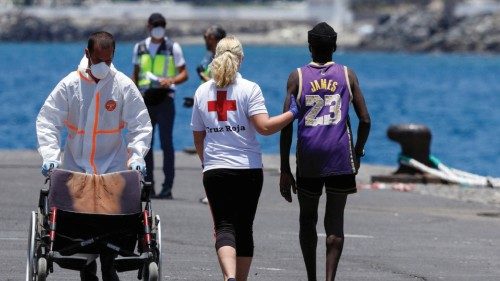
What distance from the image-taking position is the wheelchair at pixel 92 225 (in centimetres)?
954

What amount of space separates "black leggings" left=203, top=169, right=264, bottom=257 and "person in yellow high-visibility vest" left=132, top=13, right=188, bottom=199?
20.9 ft

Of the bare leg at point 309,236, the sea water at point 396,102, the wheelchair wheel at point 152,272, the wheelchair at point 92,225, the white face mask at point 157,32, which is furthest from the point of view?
the sea water at point 396,102

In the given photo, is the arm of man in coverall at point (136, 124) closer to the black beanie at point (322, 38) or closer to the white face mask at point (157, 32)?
the black beanie at point (322, 38)

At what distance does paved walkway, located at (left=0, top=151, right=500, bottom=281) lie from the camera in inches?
496

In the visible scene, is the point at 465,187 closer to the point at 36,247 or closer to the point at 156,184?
the point at 156,184

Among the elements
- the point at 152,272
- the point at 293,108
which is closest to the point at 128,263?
the point at 152,272

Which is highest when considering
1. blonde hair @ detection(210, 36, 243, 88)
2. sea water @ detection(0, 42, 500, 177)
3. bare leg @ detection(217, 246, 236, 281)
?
blonde hair @ detection(210, 36, 243, 88)

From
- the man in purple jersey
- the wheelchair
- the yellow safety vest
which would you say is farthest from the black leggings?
the yellow safety vest

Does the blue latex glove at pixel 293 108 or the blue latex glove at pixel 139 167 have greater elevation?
the blue latex glove at pixel 293 108

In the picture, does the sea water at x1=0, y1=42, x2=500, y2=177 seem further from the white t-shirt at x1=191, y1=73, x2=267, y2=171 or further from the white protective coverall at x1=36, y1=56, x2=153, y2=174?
the white protective coverall at x1=36, y1=56, x2=153, y2=174

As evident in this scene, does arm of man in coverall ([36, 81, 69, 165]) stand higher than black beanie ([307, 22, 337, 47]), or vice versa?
black beanie ([307, 22, 337, 47])

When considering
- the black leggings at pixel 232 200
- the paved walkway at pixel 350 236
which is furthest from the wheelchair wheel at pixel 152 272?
the paved walkway at pixel 350 236

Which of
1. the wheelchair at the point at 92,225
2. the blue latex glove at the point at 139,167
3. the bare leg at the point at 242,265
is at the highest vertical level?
the blue latex glove at the point at 139,167

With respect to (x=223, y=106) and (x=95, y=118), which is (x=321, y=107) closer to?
(x=223, y=106)
